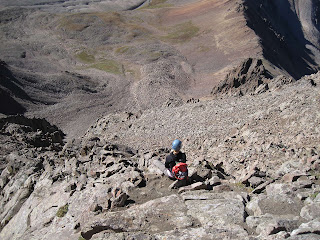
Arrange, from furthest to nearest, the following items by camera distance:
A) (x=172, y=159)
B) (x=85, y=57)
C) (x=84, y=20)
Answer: (x=84, y=20)
(x=85, y=57)
(x=172, y=159)

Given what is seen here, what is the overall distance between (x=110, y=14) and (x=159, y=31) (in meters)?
18.6

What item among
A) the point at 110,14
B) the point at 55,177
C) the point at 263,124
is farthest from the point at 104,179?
the point at 110,14

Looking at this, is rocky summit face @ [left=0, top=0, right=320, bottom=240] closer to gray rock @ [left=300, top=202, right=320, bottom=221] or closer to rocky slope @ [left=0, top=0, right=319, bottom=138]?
gray rock @ [left=300, top=202, right=320, bottom=221]

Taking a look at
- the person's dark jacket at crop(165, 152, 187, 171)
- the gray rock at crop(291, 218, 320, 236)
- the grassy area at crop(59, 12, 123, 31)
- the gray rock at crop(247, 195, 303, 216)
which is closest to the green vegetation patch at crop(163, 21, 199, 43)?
the grassy area at crop(59, 12, 123, 31)

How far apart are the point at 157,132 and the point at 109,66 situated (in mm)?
42525

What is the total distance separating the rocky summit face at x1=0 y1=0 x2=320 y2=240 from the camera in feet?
29.3

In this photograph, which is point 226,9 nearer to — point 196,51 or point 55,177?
point 196,51

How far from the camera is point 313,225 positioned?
22.9ft

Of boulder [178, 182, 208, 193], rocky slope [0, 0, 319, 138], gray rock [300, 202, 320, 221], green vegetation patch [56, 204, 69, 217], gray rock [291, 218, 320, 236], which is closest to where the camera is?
gray rock [291, 218, 320, 236]

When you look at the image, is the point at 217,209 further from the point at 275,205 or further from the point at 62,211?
the point at 62,211

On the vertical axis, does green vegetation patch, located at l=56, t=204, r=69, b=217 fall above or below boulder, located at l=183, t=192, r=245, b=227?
below

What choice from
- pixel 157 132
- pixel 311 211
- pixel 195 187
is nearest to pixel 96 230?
pixel 195 187

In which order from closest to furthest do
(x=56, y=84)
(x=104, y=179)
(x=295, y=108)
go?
(x=104, y=179) → (x=295, y=108) → (x=56, y=84)

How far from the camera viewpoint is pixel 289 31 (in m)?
103
